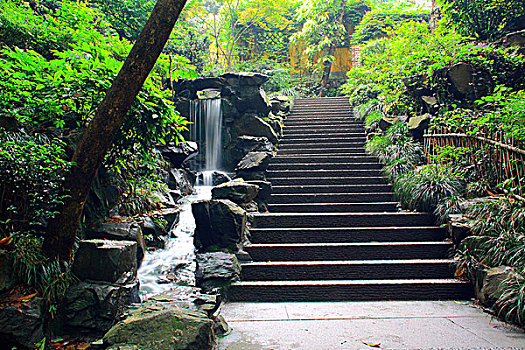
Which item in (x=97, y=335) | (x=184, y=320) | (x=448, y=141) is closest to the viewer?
(x=184, y=320)

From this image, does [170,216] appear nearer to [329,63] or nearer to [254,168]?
[254,168]

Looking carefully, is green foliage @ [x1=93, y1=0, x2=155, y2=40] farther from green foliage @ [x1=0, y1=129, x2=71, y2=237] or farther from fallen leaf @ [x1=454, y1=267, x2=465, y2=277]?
fallen leaf @ [x1=454, y1=267, x2=465, y2=277]

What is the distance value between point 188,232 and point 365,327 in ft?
13.9

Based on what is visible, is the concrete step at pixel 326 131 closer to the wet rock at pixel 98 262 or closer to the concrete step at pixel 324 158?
the concrete step at pixel 324 158

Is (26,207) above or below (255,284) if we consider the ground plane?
above

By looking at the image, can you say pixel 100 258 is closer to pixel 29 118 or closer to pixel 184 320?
pixel 184 320

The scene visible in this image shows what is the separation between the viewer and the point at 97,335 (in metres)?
3.39

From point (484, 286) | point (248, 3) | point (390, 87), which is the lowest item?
point (484, 286)

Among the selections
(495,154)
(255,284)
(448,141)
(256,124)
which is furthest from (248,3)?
(255,284)

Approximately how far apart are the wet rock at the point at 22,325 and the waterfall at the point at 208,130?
8705 mm

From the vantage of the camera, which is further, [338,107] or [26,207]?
[338,107]

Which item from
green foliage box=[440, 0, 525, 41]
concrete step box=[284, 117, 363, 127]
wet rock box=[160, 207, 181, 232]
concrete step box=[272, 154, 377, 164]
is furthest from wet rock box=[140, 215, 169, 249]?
green foliage box=[440, 0, 525, 41]

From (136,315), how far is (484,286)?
13.0 ft

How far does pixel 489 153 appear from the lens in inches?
220
